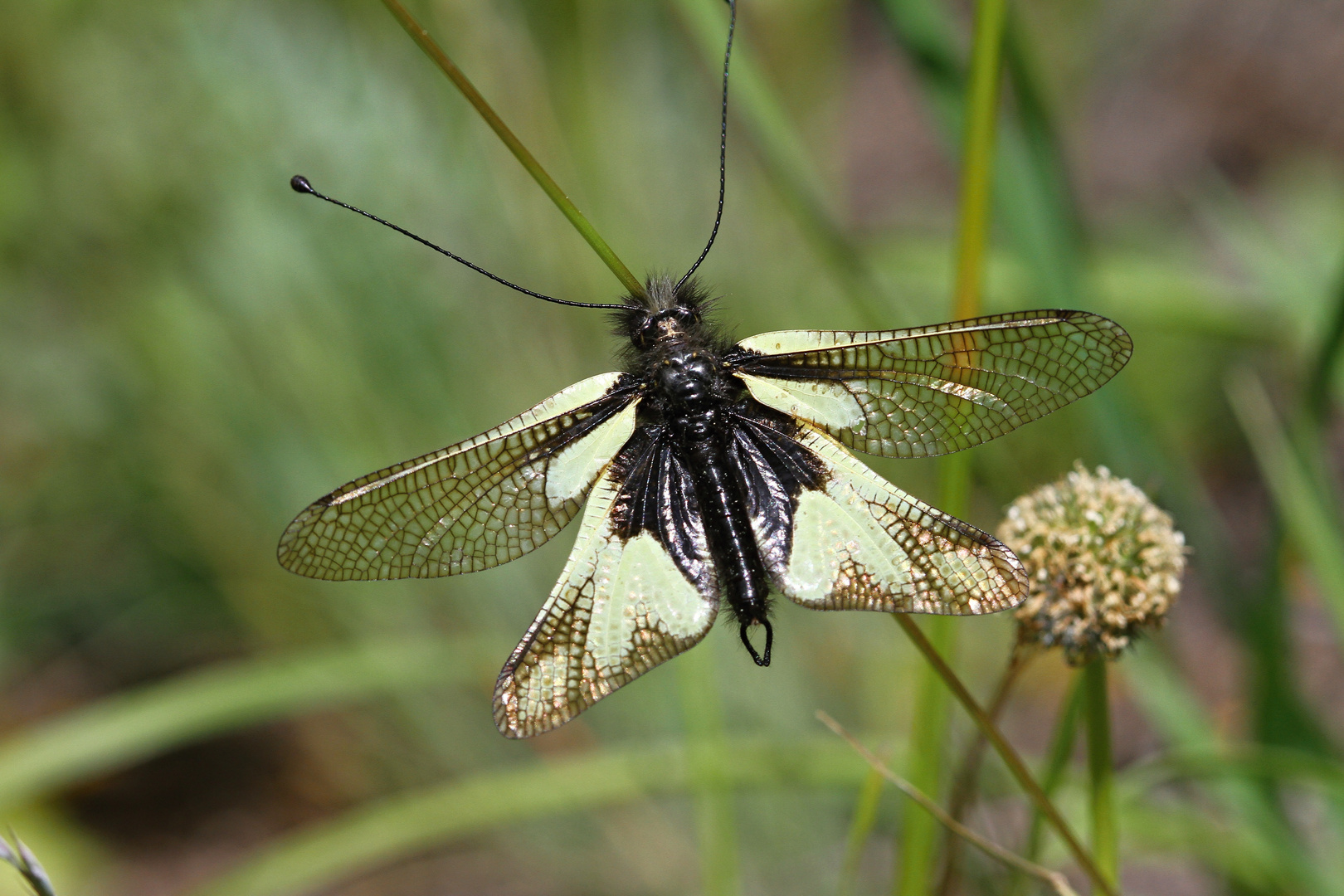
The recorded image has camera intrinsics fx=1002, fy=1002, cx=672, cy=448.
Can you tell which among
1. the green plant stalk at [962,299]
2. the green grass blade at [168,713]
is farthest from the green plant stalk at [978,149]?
the green grass blade at [168,713]

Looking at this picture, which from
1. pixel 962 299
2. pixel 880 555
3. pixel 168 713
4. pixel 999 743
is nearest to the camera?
pixel 999 743

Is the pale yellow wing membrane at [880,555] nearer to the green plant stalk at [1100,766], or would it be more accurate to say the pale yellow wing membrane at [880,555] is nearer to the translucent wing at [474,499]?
the green plant stalk at [1100,766]

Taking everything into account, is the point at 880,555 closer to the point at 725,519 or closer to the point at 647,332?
the point at 725,519

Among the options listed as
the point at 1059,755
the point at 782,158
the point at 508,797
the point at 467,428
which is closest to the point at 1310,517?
the point at 1059,755

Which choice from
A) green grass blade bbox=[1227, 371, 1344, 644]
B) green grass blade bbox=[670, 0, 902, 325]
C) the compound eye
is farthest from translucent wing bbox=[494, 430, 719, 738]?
green grass blade bbox=[1227, 371, 1344, 644]

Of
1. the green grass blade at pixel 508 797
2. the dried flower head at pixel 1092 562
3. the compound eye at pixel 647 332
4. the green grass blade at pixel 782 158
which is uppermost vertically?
the green grass blade at pixel 782 158

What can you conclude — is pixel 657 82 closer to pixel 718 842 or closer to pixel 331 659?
pixel 331 659

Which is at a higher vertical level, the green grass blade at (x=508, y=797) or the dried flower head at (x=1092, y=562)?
the dried flower head at (x=1092, y=562)
